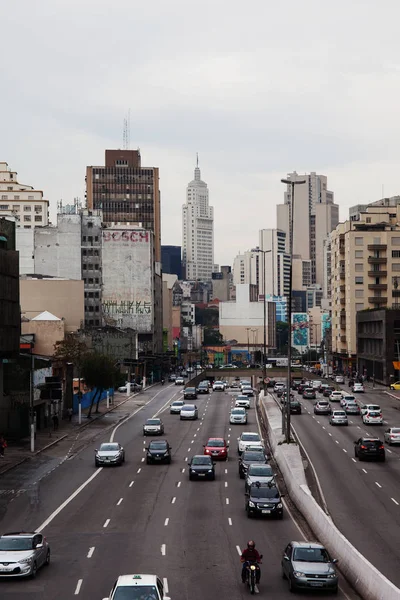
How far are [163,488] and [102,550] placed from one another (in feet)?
45.6

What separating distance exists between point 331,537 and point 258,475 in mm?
12006

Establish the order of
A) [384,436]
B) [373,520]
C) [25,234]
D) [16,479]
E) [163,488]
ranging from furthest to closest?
[25,234] < [384,436] < [16,479] < [163,488] < [373,520]

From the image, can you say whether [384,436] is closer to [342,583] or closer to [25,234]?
[342,583]

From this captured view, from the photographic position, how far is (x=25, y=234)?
172125 millimetres

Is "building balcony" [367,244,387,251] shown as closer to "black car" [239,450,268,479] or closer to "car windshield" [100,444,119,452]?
"car windshield" [100,444,119,452]

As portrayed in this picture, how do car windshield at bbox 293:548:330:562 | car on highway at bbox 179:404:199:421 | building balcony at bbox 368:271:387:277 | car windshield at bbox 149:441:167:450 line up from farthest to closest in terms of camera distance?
building balcony at bbox 368:271:387:277 → car on highway at bbox 179:404:199:421 → car windshield at bbox 149:441:167:450 → car windshield at bbox 293:548:330:562

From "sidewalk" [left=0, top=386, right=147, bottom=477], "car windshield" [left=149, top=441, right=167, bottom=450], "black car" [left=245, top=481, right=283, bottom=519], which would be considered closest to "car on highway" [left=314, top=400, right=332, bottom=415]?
"sidewalk" [left=0, top=386, right=147, bottom=477]

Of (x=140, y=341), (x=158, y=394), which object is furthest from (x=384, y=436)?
(x=140, y=341)

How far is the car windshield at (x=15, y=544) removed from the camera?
25.6 meters

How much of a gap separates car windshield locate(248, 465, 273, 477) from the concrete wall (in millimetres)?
80499

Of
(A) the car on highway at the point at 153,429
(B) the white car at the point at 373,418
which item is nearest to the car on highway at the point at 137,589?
(A) the car on highway at the point at 153,429

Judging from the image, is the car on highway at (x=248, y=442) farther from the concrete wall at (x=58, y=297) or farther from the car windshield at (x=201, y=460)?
the concrete wall at (x=58, y=297)

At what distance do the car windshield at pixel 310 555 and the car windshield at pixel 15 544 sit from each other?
7642mm

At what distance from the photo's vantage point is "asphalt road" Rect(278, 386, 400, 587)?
95.9 feet
